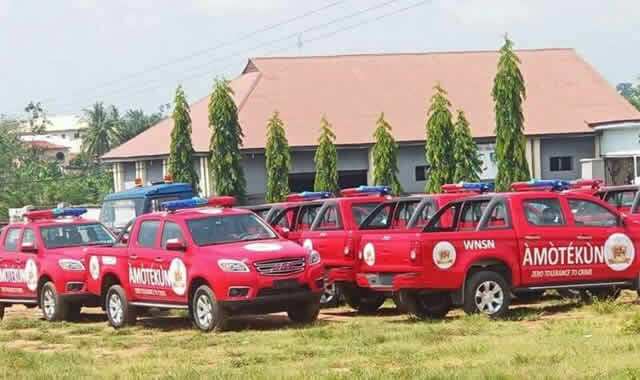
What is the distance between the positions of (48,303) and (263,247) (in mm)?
6064

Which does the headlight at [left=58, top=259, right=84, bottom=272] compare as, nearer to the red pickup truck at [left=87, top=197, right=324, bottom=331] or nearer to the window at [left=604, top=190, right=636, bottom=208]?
the red pickup truck at [left=87, top=197, right=324, bottom=331]

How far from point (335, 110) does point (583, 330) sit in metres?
47.6

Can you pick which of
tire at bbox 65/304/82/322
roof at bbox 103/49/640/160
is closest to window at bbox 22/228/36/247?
tire at bbox 65/304/82/322

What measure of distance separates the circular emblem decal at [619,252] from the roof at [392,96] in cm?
3968

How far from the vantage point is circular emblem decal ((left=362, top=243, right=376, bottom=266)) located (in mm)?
18297

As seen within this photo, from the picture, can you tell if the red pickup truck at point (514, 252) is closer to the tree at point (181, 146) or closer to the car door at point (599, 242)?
the car door at point (599, 242)

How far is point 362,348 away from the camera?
14195 mm

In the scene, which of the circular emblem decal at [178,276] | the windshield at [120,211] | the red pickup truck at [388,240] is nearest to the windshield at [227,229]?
the circular emblem decal at [178,276]

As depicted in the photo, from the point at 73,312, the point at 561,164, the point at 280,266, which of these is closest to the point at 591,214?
the point at 280,266

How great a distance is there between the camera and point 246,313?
17328 millimetres

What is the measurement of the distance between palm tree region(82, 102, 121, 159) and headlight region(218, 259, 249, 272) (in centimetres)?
11125

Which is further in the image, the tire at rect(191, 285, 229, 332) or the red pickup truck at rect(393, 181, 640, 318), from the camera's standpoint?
the tire at rect(191, 285, 229, 332)

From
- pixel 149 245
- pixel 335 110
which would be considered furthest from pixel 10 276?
pixel 335 110

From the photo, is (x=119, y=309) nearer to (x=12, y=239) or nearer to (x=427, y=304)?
(x=12, y=239)
